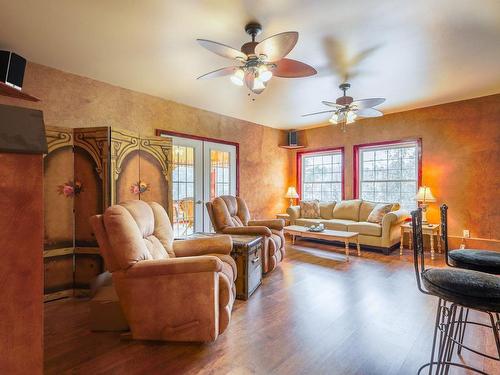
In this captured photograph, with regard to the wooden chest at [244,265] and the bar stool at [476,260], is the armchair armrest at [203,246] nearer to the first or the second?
the wooden chest at [244,265]

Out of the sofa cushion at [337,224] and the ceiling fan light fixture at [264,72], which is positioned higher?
the ceiling fan light fixture at [264,72]

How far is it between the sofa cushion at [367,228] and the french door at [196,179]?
248cm

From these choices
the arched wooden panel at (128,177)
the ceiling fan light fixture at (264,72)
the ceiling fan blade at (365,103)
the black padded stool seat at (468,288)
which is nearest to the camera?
the black padded stool seat at (468,288)

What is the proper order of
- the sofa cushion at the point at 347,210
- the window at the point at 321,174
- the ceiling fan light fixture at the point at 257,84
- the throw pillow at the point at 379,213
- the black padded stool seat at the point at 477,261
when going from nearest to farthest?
the black padded stool seat at the point at 477,261 < the ceiling fan light fixture at the point at 257,84 < the throw pillow at the point at 379,213 < the sofa cushion at the point at 347,210 < the window at the point at 321,174

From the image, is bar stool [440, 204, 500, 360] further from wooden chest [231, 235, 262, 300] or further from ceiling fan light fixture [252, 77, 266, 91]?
ceiling fan light fixture [252, 77, 266, 91]

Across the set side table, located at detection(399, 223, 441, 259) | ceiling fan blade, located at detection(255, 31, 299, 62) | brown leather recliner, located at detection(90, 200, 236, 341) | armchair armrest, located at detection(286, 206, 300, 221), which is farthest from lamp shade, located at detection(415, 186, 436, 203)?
brown leather recliner, located at detection(90, 200, 236, 341)

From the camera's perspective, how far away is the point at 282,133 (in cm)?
673

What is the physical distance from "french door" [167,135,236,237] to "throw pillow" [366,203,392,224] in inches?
110

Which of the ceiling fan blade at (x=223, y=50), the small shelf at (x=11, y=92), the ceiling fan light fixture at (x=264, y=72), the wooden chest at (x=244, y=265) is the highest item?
the ceiling fan blade at (x=223, y=50)

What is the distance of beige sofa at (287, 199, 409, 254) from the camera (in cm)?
461

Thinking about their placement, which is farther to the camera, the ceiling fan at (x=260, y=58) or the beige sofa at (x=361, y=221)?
the beige sofa at (x=361, y=221)

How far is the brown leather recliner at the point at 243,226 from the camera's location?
11.4 feet

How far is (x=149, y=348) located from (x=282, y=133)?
564 cm

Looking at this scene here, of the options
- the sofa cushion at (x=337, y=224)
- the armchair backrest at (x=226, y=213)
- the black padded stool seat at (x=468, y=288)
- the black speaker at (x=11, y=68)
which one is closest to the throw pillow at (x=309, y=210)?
the sofa cushion at (x=337, y=224)
